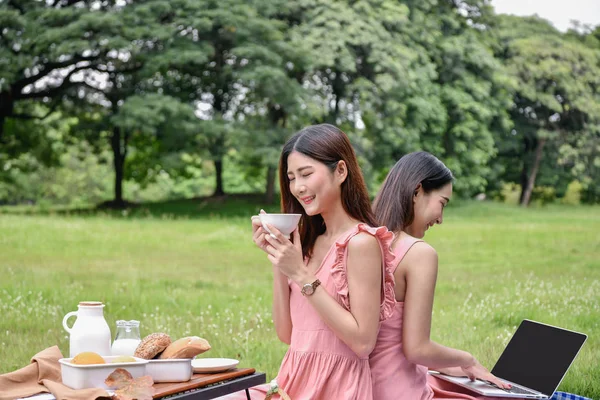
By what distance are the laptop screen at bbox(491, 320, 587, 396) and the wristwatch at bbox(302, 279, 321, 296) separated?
4.75 feet

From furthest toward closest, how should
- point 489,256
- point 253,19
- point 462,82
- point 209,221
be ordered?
1. point 462,82
2. point 253,19
3. point 209,221
4. point 489,256

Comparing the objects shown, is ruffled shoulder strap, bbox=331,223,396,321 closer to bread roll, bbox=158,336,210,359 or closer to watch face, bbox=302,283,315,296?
watch face, bbox=302,283,315,296

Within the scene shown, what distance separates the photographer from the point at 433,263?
9.33 feet

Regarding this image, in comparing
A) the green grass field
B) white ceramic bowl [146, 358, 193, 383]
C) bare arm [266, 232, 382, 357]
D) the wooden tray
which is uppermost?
bare arm [266, 232, 382, 357]

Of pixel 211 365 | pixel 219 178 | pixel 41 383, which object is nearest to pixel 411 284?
pixel 211 365

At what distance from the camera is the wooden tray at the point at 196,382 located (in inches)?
101

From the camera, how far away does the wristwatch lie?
2.53 metres

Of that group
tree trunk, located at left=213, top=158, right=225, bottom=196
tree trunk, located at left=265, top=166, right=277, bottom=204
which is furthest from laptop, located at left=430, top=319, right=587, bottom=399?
tree trunk, located at left=213, top=158, right=225, bottom=196

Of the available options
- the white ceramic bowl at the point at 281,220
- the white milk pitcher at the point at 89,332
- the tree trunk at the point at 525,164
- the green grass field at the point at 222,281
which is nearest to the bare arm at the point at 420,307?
the white ceramic bowl at the point at 281,220

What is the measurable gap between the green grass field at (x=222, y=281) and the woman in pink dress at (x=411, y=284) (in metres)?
3.12

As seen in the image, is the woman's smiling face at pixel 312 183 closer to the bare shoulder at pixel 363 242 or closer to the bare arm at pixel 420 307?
the bare shoulder at pixel 363 242

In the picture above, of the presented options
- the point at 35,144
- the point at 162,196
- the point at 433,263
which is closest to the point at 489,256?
the point at 433,263

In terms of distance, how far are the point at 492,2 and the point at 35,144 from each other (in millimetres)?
14752

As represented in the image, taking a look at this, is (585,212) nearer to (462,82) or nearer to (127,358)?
(462,82)
